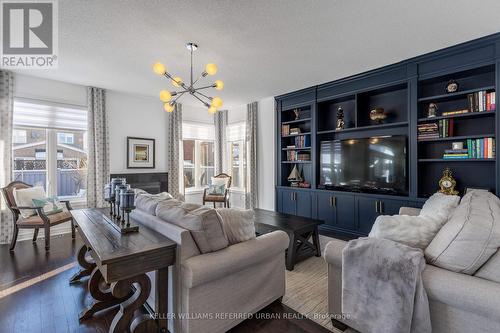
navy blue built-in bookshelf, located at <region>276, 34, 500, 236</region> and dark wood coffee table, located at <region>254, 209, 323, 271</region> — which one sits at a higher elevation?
navy blue built-in bookshelf, located at <region>276, 34, 500, 236</region>

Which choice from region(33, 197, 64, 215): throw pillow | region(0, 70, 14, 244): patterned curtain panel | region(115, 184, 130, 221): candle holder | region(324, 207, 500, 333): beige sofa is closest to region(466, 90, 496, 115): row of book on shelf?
region(324, 207, 500, 333): beige sofa

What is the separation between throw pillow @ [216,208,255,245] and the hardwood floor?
0.68m

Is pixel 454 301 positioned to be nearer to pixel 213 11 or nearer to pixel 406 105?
pixel 213 11

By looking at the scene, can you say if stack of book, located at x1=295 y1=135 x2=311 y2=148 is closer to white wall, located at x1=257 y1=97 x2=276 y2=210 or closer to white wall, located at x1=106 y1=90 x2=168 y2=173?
white wall, located at x1=257 y1=97 x2=276 y2=210

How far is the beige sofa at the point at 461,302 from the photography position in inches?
48.4

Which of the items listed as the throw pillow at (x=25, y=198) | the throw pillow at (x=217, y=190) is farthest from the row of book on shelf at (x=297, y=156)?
the throw pillow at (x=25, y=198)

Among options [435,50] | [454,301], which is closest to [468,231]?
[454,301]

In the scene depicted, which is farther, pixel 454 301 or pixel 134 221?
pixel 134 221

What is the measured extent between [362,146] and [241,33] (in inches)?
108

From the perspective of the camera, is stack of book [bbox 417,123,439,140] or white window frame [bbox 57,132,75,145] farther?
white window frame [bbox 57,132,75,145]

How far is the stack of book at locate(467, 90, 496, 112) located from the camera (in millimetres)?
3012

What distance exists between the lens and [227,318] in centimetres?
179

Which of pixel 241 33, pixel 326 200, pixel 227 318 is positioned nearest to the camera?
pixel 227 318

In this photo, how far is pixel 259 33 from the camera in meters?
2.75
